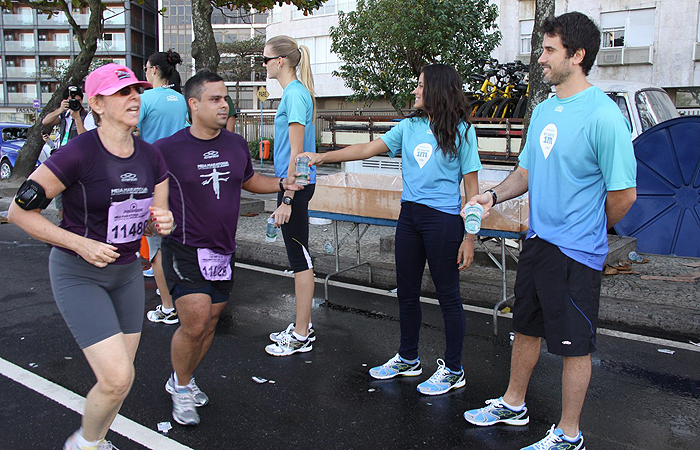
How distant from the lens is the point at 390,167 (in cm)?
1106

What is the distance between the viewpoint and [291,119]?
4484 mm

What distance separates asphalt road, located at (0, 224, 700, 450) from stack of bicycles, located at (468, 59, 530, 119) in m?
6.87

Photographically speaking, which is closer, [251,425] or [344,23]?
[251,425]

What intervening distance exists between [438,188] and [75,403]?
2.60 meters

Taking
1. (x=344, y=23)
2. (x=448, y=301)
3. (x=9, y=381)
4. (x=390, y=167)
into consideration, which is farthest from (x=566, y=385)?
(x=344, y=23)

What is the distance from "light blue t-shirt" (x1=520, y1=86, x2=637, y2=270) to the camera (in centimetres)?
304

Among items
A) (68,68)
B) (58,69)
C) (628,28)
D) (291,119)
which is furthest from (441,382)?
(58,69)

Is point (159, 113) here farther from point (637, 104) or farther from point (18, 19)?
point (18, 19)

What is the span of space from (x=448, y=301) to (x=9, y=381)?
2.96 m

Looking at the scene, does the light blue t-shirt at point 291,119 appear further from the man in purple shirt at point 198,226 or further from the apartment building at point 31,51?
the apartment building at point 31,51

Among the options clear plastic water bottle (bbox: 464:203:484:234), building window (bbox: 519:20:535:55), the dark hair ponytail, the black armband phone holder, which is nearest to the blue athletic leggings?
clear plastic water bottle (bbox: 464:203:484:234)

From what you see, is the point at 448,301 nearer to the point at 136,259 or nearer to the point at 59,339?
the point at 136,259

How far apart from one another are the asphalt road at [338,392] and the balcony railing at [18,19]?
75.6m

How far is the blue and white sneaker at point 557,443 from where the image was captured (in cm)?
325
